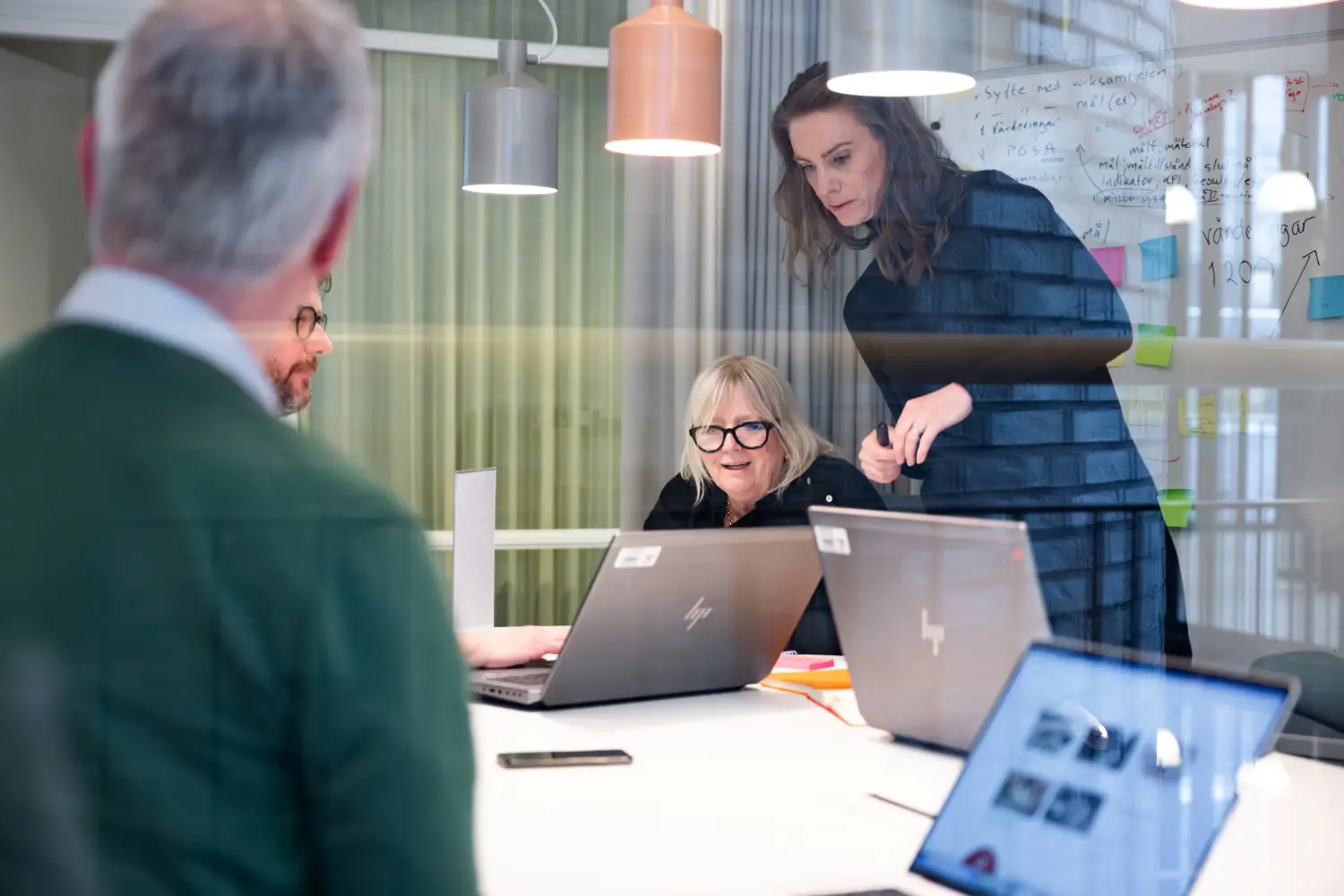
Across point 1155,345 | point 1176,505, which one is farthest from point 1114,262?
point 1176,505

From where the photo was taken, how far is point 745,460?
2662mm

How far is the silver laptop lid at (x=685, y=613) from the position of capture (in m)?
1.54

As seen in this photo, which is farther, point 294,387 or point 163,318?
point 294,387

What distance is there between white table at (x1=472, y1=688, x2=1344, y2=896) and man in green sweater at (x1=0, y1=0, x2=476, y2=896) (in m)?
0.28

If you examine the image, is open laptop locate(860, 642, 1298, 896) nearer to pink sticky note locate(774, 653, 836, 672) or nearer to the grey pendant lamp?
pink sticky note locate(774, 653, 836, 672)

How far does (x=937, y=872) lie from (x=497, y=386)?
162cm

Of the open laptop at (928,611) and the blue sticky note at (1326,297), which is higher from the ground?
the blue sticky note at (1326,297)

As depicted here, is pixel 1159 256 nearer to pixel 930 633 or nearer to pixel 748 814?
pixel 930 633

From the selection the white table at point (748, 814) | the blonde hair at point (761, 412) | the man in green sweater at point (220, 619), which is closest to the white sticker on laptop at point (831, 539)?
the white table at point (748, 814)

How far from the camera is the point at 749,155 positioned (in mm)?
3025

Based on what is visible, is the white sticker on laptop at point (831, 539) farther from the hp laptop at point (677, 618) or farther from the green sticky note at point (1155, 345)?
the green sticky note at point (1155, 345)

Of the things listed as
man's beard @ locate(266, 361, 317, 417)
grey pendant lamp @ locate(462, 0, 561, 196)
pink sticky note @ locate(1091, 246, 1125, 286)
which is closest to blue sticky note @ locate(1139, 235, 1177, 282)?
pink sticky note @ locate(1091, 246, 1125, 286)

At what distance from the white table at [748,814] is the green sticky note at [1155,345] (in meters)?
1.34

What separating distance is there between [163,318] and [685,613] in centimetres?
107
